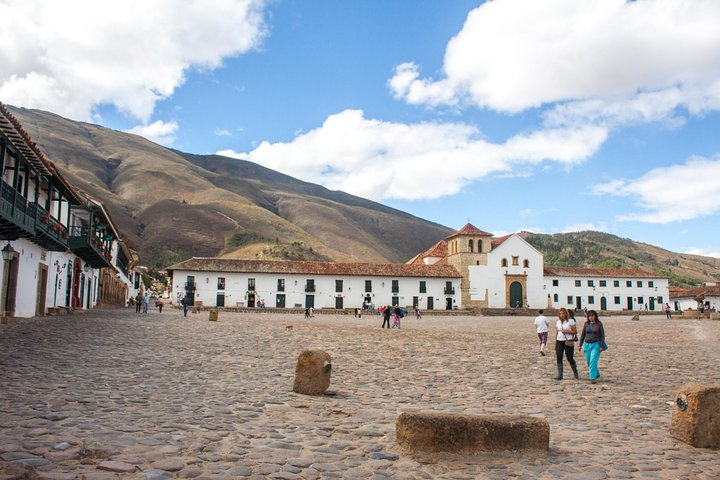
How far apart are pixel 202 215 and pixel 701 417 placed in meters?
114

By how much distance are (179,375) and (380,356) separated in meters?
5.52

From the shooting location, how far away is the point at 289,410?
23.3ft

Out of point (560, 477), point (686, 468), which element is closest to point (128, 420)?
point (560, 477)

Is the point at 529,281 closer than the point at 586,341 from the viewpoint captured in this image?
No

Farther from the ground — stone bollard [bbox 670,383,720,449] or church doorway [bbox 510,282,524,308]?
church doorway [bbox 510,282,524,308]

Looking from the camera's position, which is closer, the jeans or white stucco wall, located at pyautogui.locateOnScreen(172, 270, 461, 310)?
the jeans

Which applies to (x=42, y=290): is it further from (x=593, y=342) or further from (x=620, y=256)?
(x=620, y=256)

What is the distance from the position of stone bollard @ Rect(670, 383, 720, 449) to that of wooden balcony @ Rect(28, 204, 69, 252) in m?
18.5

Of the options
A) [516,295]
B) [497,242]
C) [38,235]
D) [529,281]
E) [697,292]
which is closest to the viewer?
[38,235]

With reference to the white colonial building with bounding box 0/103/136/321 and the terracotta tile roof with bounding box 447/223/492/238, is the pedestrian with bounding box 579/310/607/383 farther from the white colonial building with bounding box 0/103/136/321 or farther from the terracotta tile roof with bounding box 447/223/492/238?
the terracotta tile roof with bounding box 447/223/492/238

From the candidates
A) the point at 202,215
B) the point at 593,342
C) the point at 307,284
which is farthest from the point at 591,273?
the point at 202,215

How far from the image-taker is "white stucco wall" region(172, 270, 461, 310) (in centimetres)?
5469

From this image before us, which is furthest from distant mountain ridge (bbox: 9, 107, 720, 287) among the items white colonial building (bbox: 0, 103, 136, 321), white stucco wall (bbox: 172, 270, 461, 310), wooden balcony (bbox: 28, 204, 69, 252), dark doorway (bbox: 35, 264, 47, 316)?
wooden balcony (bbox: 28, 204, 69, 252)

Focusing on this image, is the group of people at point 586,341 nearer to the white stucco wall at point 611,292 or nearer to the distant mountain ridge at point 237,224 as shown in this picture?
the white stucco wall at point 611,292
